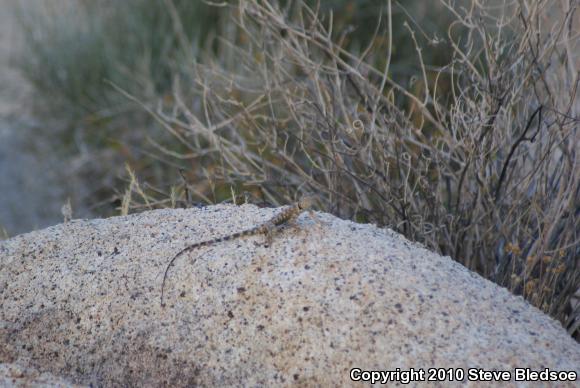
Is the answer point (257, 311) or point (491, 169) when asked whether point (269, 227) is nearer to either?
point (257, 311)

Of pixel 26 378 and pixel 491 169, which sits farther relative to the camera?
pixel 491 169

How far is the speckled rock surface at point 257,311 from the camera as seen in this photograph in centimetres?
260

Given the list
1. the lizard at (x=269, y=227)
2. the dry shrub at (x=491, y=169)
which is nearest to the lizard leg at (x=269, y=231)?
the lizard at (x=269, y=227)

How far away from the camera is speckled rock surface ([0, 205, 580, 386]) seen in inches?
102

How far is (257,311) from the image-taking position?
2.75m

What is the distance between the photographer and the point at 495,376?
8.15ft

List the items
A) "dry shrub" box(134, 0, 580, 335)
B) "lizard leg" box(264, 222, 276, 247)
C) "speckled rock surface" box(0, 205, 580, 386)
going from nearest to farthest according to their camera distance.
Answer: "speckled rock surface" box(0, 205, 580, 386) < "lizard leg" box(264, 222, 276, 247) < "dry shrub" box(134, 0, 580, 335)

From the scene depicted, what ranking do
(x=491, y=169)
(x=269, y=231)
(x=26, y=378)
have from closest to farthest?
(x=26, y=378), (x=269, y=231), (x=491, y=169)

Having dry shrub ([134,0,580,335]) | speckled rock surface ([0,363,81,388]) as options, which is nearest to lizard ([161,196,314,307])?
speckled rock surface ([0,363,81,388])

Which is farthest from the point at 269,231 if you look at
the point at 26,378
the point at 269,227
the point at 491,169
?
the point at 491,169

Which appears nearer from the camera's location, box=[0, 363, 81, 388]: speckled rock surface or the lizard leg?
box=[0, 363, 81, 388]: speckled rock surface

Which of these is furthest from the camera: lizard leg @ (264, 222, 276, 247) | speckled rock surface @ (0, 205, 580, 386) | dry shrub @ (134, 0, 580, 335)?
dry shrub @ (134, 0, 580, 335)

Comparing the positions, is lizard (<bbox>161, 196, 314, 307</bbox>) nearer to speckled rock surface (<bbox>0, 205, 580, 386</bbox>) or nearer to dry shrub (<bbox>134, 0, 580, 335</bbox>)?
speckled rock surface (<bbox>0, 205, 580, 386</bbox>)

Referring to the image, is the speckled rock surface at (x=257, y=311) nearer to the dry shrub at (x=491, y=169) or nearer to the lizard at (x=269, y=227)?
the lizard at (x=269, y=227)
